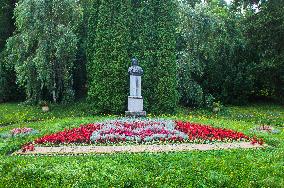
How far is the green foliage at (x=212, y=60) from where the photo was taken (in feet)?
72.4

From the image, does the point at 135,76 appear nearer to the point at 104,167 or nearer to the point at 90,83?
the point at 90,83

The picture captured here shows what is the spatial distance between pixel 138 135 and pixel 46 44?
31.7 ft

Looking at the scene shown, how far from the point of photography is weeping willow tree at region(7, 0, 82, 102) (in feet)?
66.1

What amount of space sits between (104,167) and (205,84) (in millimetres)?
17506

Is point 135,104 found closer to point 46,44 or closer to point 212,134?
point 212,134

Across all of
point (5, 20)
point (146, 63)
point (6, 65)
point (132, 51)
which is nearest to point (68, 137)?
point (146, 63)

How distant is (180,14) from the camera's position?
2219cm

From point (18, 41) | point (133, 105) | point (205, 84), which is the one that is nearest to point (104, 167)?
point (133, 105)

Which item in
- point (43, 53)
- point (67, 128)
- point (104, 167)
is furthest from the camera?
point (43, 53)

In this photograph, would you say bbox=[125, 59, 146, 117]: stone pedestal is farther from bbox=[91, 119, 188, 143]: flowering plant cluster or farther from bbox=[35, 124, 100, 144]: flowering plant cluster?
bbox=[35, 124, 100, 144]: flowering plant cluster

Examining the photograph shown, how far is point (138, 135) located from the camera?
12.5m

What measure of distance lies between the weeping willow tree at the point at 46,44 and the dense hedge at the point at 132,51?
4.71 feet

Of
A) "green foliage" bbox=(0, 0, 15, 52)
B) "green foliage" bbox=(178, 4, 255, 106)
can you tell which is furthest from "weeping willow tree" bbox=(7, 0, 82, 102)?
"green foliage" bbox=(178, 4, 255, 106)

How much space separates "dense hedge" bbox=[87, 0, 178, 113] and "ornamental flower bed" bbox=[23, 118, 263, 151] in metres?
5.45
